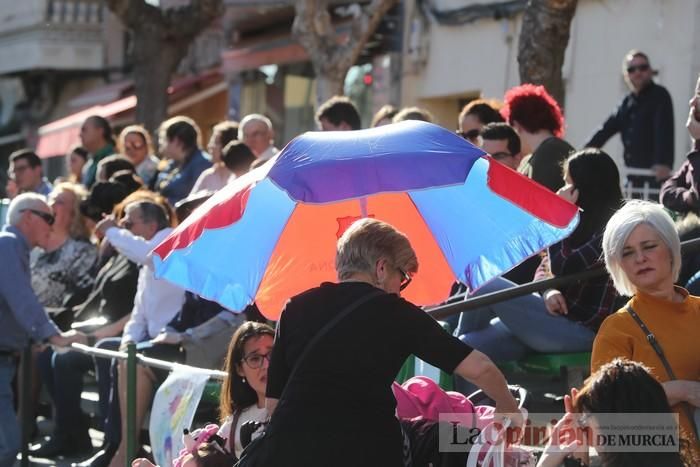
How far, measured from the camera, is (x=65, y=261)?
12.2 m

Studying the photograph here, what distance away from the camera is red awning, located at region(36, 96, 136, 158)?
27016 millimetres

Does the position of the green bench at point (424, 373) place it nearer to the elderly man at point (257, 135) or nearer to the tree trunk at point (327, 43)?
the elderly man at point (257, 135)

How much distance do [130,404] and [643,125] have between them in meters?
5.27

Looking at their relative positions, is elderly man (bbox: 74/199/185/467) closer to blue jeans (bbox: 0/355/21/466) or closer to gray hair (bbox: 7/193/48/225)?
gray hair (bbox: 7/193/48/225)

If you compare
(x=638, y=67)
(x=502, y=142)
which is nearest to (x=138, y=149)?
(x=638, y=67)

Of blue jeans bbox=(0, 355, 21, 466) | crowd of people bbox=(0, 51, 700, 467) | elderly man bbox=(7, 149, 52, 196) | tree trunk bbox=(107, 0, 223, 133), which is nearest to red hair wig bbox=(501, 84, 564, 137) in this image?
crowd of people bbox=(0, 51, 700, 467)

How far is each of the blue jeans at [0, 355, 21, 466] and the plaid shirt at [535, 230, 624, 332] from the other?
13.4ft

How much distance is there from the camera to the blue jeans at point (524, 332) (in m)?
8.02

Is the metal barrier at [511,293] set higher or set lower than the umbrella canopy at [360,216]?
lower

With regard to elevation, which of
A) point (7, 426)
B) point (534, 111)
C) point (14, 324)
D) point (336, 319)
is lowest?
point (7, 426)

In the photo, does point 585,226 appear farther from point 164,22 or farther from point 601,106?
point 164,22

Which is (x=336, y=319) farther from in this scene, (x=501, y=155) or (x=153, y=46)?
(x=153, y=46)

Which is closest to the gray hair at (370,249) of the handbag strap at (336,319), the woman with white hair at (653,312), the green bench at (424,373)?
the handbag strap at (336,319)

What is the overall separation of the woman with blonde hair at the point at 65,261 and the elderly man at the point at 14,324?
160 cm
